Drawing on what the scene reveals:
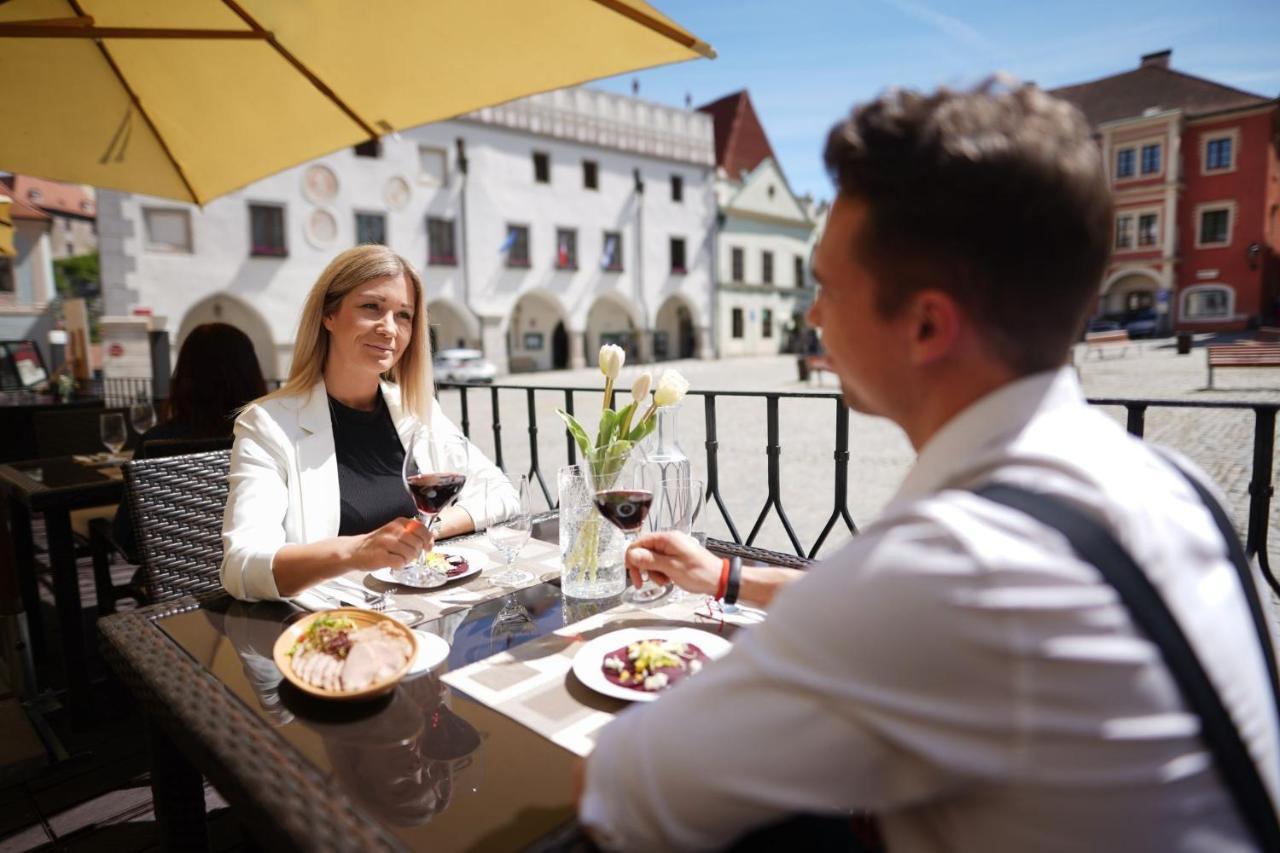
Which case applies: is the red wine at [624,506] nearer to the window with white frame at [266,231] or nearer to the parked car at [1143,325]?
the window with white frame at [266,231]

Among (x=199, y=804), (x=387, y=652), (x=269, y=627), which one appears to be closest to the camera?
(x=387, y=652)

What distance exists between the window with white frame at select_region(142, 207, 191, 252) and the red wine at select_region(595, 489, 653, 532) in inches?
924

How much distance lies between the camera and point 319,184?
22469 millimetres

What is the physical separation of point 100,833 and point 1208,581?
296cm

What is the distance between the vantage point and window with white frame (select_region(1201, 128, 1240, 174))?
34719mm

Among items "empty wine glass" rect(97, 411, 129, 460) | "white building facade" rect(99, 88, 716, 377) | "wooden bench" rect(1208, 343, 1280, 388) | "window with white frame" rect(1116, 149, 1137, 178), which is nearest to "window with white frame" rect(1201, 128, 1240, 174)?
"window with white frame" rect(1116, 149, 1137, 178)

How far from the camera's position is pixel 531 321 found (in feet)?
100

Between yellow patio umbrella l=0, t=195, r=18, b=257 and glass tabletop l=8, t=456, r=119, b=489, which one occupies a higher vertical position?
yellow patio umbrella l=0, t=195, r=18, b=257

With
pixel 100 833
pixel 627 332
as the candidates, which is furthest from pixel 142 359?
pixel 100 833

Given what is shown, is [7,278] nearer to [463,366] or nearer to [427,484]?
[463,366]

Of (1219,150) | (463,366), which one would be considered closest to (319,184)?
(463,366)

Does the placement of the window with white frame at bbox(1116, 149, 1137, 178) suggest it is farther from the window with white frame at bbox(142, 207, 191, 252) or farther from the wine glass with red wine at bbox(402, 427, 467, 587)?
the wine glass with red wine at bbox(402, 427, 467, 587)

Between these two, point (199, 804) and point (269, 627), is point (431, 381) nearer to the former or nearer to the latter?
point (269, 627)

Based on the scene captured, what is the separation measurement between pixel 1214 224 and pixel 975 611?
46238 mm
